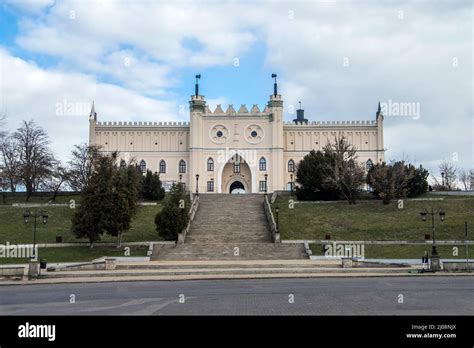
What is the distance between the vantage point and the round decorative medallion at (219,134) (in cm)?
Result: 7025

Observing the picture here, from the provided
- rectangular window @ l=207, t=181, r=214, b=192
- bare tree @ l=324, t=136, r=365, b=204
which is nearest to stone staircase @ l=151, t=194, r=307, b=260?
bare tree @ l=324, t=136, r=365, b=204

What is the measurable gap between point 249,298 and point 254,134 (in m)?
54.7

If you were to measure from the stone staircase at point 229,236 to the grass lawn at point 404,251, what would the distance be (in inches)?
120

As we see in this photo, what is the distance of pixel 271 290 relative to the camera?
18719 mm

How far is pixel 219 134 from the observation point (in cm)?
7044

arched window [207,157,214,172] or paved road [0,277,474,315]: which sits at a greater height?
arched window [207,157,214,172]

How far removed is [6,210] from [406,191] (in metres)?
34.8

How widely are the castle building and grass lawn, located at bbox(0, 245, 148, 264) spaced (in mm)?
33193

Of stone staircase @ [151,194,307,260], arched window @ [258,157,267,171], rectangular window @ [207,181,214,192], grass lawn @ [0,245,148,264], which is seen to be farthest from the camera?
arched window @ [258,157,267,171]

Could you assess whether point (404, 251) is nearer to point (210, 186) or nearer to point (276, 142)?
point (276, 142)

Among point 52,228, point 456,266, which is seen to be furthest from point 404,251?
point 52,228

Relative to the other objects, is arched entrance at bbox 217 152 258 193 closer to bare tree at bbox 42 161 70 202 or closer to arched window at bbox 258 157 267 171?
arched window at bbox 258 157 267 171

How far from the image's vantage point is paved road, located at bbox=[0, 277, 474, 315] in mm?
13656
